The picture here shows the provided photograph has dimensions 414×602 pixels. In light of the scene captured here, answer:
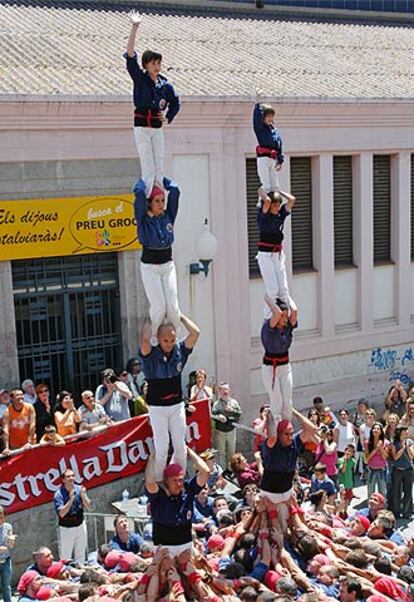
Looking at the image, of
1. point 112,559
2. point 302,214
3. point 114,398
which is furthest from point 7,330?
→ point 302,214

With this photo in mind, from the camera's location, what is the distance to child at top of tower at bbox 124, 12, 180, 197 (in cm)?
867

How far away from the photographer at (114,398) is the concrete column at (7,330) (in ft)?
5.50

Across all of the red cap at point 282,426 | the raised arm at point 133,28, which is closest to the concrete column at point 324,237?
the red cap at point 282,426

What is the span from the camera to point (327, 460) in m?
13.8

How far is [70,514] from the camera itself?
11359mm

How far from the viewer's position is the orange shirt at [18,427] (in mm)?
12375

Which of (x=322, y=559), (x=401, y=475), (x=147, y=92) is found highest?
(x=147, y=92)

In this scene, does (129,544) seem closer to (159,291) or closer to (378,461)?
(159,291)

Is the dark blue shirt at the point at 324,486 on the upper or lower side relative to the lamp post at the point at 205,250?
lower

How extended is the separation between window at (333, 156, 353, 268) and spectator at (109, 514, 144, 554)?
920 cm

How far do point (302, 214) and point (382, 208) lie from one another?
2185 mm

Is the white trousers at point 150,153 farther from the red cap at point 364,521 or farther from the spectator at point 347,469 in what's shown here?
the spectator at point 347,469

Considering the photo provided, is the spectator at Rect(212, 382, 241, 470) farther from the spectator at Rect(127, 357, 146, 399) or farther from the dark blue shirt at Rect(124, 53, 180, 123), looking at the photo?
the dark blue shirt at Rect(124, 53, 180, 123)

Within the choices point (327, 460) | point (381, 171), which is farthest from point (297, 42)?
point (327, 460)
